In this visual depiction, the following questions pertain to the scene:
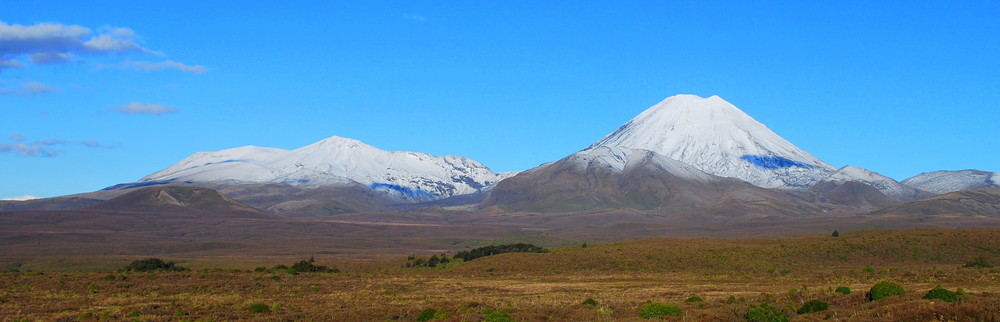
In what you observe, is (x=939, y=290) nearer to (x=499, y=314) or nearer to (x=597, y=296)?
(x=499, y=314)

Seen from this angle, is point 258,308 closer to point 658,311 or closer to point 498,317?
point 498,317

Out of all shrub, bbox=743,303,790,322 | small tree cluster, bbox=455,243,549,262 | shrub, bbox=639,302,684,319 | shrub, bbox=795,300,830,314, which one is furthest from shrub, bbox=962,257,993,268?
shrub, bbox=639,302,684,319

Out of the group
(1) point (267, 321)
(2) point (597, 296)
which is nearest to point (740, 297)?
(2) point (597, 296)

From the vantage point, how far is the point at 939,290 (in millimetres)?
32906

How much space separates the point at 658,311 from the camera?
35844 millimetres

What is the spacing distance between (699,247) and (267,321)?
54.2 m

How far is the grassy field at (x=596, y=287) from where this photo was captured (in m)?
37.2

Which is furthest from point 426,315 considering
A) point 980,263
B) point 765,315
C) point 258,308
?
point 980,263

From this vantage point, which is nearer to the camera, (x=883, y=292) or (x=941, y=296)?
(x=941, y=296)

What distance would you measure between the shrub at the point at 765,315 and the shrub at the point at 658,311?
2.74m

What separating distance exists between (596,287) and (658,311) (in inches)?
746

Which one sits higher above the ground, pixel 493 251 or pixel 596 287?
pixel 493 251

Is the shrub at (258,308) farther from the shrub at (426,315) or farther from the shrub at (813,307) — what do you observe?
the shrub at (813,307)

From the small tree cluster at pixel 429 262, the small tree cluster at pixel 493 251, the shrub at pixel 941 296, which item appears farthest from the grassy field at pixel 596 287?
the small tree cluster at pixel 493 251
